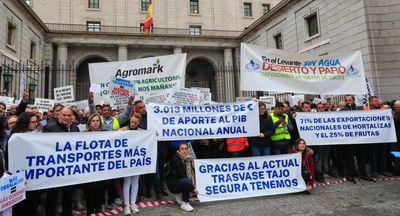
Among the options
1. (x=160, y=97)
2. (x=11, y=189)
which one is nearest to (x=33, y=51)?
(x=160, y=97)

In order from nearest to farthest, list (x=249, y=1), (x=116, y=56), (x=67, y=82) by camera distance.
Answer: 1. (x=67, y=82)
2. (x=116, y=56)
3. (x=249, y=1)

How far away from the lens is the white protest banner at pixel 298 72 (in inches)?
284

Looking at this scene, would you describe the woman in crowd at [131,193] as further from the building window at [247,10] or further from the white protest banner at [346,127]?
the building window at [247,10]

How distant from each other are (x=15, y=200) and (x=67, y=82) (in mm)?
25515

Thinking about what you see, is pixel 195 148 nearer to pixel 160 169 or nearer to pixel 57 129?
pixel 160 169

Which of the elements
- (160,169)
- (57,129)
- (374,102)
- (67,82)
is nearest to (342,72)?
(374,102)

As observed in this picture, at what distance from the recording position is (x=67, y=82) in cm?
2734

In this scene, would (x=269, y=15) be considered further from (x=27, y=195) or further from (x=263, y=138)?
(x=27, y=195)

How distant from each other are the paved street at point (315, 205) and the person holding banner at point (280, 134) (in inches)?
47.8

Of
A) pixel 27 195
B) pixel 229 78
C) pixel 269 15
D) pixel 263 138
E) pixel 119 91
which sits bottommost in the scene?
pixel 27 195

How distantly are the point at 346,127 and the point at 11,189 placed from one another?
23.0ft

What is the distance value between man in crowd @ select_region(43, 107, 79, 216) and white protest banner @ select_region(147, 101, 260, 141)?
158cm

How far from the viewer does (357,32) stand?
1669 centimetres

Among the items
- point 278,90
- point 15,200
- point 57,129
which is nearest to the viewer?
point 15,200
